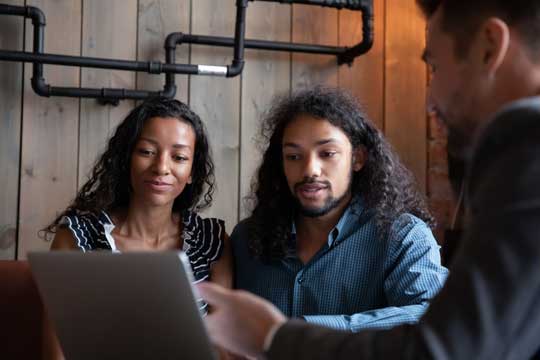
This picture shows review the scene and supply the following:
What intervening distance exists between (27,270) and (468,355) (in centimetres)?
125

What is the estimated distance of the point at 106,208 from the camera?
1805 millimetres

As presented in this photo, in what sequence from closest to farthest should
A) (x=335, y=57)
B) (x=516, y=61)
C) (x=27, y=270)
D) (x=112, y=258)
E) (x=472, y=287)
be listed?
1. (x=472, y=287)
2. (x=516, y=61)
3. (x=112, y=258)
4. (x=27, y=270)
5. (x=335, y=57)

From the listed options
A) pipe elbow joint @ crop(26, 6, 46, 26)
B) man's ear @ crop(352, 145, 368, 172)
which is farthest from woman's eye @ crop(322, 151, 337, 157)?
pipe elbow joint @ crop(26, 6, 46, 26)

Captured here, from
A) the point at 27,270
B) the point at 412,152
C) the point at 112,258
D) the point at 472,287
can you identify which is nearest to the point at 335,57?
the point at 412,152

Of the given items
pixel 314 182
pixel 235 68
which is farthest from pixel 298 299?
pixel 235 68

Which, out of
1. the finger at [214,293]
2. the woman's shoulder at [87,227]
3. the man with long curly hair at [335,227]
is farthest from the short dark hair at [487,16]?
the woman's shoulder at [87,227]

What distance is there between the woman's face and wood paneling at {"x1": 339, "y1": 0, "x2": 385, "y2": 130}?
763 mm

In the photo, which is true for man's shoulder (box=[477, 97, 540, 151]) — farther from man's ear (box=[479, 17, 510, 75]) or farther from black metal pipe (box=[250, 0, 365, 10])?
black metal pipe (box=[250, 0, 365, 10])

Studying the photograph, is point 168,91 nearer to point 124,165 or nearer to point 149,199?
point 124,165

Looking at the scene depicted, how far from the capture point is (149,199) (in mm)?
1736

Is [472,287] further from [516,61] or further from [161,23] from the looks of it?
[161,23]

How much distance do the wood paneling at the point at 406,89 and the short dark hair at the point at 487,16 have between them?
1626 mm

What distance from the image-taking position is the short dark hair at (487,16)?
2.36 feet

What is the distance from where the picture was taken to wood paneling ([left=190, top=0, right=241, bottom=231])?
7.08 feet
